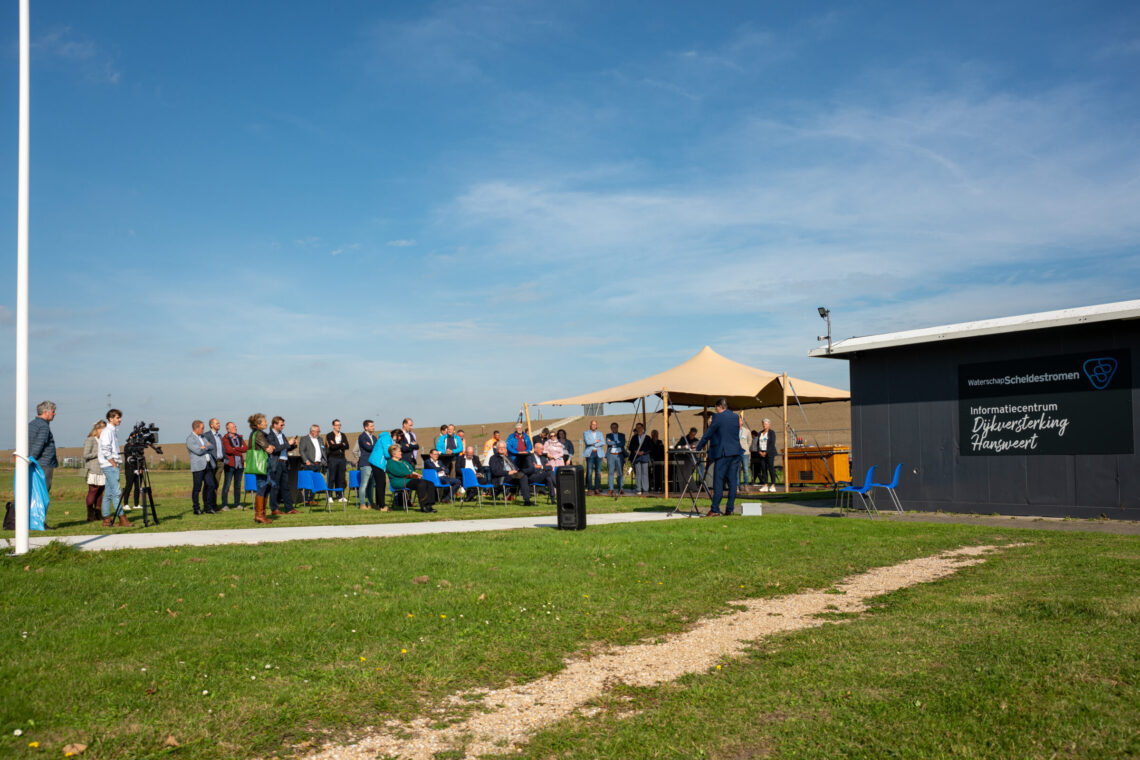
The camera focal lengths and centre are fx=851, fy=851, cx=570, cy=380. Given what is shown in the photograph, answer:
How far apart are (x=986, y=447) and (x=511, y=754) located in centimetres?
1170

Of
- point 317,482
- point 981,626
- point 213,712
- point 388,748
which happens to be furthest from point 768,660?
point 317,482

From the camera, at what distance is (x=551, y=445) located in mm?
17000

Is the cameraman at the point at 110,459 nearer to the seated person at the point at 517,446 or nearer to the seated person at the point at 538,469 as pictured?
the seated person at the point at 538,469

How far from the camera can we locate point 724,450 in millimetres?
12789

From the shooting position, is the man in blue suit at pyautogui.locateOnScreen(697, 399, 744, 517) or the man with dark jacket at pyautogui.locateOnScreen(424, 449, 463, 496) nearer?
the man in blue suit at pyautogui.locateOnScreen(697, 399, 744, 517)

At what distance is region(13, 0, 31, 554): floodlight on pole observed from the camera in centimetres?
782

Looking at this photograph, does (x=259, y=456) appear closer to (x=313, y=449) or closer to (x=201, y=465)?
(x=201, y=465)

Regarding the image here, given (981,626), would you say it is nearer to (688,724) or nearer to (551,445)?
(688,724)

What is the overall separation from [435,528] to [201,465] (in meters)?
5.18

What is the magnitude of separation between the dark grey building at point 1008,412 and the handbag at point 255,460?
9223mm

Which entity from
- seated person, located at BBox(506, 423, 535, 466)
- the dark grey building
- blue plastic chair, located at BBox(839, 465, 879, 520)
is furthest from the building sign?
seated person, located at BBox(506, 423, 535, 466)

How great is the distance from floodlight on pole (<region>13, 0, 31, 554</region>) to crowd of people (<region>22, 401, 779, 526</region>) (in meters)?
2.49

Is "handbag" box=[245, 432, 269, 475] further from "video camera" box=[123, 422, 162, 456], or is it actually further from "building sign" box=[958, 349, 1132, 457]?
"building sign" box=[958, 349, 1132, 457]

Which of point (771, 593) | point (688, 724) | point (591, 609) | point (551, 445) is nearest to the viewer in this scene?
point (688, 724)
